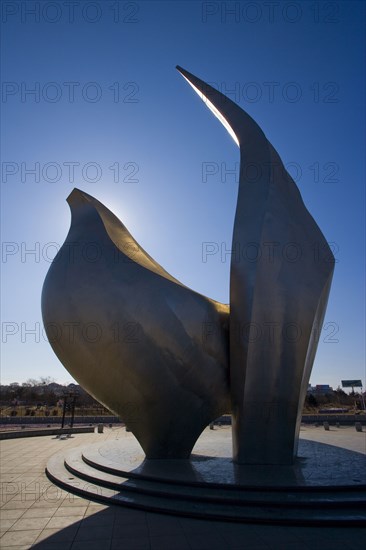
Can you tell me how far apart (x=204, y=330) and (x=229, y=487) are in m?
4.54

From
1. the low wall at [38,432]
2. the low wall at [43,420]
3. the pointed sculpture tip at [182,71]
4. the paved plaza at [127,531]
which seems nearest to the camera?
the paved plaza at [127,531]

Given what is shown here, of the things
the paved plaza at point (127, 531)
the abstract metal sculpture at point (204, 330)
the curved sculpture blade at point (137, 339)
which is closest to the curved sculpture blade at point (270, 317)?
the abstract metal sculpture at point (204, 330)

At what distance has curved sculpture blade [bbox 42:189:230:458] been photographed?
1134 cm

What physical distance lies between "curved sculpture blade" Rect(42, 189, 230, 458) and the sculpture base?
1462mm

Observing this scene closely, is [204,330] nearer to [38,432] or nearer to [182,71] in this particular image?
[182,71]

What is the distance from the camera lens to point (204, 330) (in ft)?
39.7

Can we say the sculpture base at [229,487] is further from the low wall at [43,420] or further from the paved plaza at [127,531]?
the low wall at [43,420]

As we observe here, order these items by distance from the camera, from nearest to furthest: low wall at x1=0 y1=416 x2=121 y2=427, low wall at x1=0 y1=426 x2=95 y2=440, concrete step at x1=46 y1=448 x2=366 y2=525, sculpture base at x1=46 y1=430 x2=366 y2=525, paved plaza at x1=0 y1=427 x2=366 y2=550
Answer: paved plaza at x1=0 y1=427 x2=366 y2=550, concrete step at x1=46 y1=448 x2=366 y2=525, sculpture base at x1=46 y1=430 x2=366 y2=525, low wall at x1=0 y1=426 x2=95 y2=440, low wall at x1=0 y1=416 x2=121 y2=427

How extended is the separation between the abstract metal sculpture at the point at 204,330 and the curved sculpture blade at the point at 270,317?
3 cm

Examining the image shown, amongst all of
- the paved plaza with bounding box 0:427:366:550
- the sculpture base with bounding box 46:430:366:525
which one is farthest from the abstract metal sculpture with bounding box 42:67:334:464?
the paved plaza with bounding box 0:427:366:550

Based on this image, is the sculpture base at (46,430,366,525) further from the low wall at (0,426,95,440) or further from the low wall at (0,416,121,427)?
the low wall at (0,416,121,427)

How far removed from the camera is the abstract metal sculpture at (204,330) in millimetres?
11336

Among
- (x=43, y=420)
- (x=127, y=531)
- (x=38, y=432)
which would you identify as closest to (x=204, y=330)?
(x=127, y=531)

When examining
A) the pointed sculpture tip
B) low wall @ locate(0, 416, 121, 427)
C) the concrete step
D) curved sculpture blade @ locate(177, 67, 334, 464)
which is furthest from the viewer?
low wall @ locate(0, 416, 121, 427)
